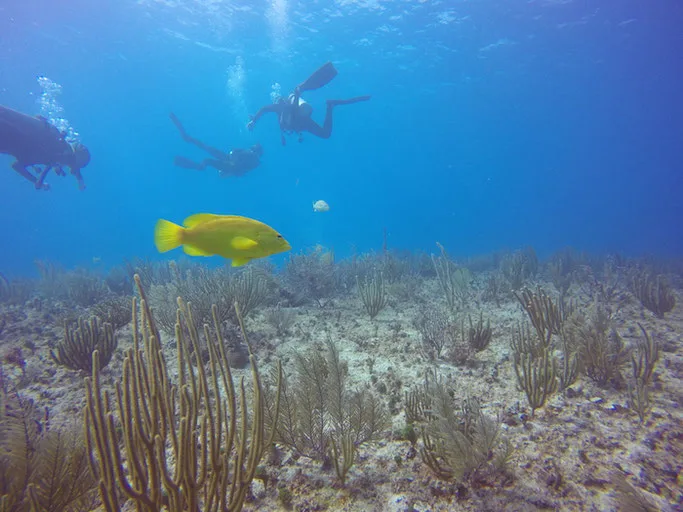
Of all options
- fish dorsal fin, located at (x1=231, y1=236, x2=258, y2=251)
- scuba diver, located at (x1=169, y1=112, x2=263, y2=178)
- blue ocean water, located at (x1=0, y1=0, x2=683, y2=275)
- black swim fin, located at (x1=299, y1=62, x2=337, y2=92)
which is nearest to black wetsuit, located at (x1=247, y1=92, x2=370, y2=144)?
black swim fin, located at (x1=299, y1=62, x2=337, y2=92)

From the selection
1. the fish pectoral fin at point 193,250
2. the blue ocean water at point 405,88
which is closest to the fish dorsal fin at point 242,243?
the fish pectoral fin at point 193,250

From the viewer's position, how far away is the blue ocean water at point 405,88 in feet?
87.6

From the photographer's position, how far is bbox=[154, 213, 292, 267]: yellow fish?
2588 mm

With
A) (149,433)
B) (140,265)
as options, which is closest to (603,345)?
(149,433)

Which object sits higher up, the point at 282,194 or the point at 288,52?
the point at 282,194

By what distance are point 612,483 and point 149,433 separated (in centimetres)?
334

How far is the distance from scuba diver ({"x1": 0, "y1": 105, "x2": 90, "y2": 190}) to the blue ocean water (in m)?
12.0

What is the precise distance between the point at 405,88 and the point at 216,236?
46564 mm

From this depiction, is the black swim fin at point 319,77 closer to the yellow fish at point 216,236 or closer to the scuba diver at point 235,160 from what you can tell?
the scuba diver at point 235,160

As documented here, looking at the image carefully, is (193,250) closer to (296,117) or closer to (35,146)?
Result: (35,146)

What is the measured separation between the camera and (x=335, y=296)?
8.37m

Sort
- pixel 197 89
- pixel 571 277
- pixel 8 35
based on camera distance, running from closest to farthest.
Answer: pixel 571 277
pixel 8 35
pixel 197 89

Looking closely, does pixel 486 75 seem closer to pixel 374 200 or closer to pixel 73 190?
pixel 374 200

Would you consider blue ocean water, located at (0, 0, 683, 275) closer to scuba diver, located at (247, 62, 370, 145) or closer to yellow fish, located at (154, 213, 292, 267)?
scuba diver, located at (247, 62, 370, 145)
